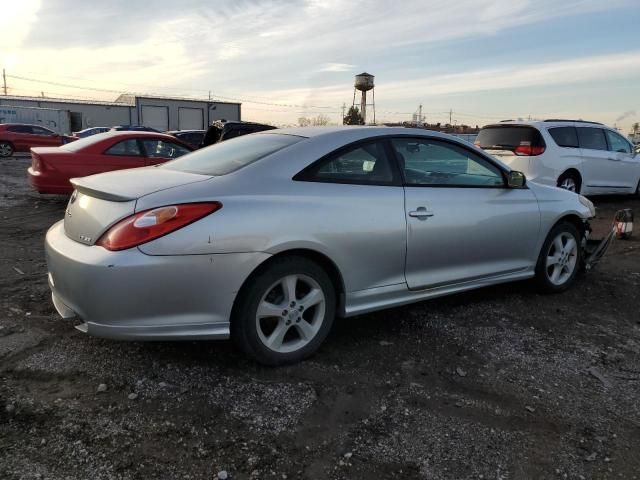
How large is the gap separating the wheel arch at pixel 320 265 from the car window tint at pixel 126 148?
273 inches

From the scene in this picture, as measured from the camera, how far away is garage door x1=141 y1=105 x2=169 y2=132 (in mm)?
42812

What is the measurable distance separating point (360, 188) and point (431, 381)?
1.28m

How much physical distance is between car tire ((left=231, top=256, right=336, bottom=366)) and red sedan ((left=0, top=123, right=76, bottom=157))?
74.8 feet

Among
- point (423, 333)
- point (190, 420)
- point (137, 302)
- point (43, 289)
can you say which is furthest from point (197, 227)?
point (43, 289)

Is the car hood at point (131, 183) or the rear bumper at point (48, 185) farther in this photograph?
the rear bumper at point (48, 185)

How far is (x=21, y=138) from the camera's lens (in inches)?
874

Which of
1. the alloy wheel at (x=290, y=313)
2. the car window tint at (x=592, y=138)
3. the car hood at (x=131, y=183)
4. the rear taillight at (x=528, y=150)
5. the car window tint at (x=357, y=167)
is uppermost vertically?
the car window tint at (x=592, y=138)

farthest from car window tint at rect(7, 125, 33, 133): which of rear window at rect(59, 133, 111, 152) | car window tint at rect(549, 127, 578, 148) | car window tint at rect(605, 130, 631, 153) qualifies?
car window tint at rect(605, 130, 631, 153)

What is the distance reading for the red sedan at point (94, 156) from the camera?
8.35 meters

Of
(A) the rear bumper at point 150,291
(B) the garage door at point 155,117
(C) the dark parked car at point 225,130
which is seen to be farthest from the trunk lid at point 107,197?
(B) the garage door at point 155,117

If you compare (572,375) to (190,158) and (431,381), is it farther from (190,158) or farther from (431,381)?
(190,158)

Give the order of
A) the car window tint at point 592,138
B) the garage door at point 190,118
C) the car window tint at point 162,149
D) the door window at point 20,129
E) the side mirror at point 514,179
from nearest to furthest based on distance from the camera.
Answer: the side mirror at point 514,179, the car window tint at point 162,149, the car window tint at point 592,138, the door window at point 20,129, the garage door at point 190,118

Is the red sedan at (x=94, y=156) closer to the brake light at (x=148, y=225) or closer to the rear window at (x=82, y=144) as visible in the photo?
the rear window at (x=82, y=144)

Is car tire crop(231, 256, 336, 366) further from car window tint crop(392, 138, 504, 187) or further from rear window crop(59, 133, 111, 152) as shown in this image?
rear window crop(59, 133, 111, 152)
